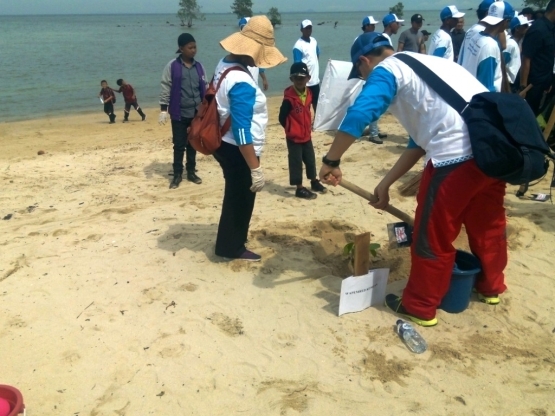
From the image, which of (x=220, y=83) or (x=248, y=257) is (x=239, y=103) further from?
(x=248, y=257)

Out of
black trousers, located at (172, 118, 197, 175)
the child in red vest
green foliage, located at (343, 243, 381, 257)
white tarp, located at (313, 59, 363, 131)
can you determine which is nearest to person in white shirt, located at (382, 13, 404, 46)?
white tarp, located at (313, 59, 363, 131)

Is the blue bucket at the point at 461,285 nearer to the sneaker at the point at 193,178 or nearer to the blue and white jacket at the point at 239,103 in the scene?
the blue and white jacket at the point at 239,103

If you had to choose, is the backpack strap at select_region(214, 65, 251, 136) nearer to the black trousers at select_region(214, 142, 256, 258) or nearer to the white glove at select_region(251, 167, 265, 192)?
the black trousers at select_region(214, 142, 256, 258)

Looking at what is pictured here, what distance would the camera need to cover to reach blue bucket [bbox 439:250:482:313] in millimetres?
3463

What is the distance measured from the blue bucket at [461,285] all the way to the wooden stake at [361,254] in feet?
2.00

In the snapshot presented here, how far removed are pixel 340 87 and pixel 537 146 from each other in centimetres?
574

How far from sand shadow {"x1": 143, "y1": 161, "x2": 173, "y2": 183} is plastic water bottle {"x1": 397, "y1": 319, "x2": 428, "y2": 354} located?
4388 mm

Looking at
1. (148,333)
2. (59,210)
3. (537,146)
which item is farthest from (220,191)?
(537,146)

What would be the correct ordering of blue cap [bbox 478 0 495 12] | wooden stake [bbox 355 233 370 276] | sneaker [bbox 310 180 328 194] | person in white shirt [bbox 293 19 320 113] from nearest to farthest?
wooden stake [bbox 355 233 370 276], sneaker [bbox 310 180 328 194], blue cap [bbox 478 0 495 12], person in white shirt [bbox 293 19 320 113]

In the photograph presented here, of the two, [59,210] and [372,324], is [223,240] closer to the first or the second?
[372,324]

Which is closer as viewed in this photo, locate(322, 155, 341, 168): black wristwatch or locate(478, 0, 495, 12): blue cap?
locate(322, 155, 341, 168): black wristwatch

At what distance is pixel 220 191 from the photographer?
6.36m

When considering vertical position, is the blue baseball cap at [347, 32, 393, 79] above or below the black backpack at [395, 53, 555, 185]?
above

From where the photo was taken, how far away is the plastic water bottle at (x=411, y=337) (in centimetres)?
324
